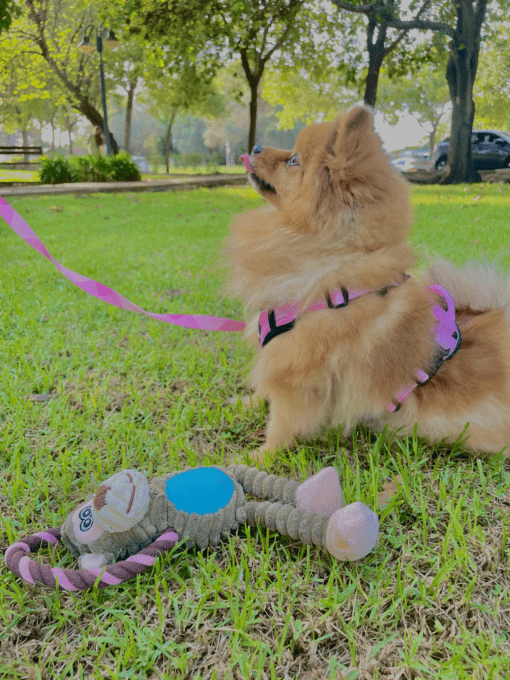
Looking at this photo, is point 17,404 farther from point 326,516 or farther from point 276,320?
point 326,516

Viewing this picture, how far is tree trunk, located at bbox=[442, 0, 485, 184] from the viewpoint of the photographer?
510 inches

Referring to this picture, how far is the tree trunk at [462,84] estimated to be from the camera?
12945 millimetres

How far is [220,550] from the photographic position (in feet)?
4.73

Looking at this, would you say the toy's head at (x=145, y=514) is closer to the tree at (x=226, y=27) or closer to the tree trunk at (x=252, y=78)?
the tree at (x=226, y=27)

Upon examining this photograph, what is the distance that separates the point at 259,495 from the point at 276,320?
69 cm

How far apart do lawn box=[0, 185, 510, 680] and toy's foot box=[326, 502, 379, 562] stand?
72mm

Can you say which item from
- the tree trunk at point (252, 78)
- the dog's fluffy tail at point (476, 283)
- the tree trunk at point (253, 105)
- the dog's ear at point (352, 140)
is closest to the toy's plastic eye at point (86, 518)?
the dog's ear at point (352, 140)

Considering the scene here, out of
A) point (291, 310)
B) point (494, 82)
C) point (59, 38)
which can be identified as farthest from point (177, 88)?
point (291, 310)

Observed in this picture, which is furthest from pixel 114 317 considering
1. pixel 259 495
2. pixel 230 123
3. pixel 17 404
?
pixel 230 123

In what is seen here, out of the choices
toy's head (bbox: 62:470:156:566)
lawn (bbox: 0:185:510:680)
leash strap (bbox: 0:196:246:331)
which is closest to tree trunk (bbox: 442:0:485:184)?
lawn (bbox: 0:185:510:680)

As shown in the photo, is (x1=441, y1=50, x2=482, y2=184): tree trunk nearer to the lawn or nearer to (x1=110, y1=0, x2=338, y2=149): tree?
(x1=110, y1=0, x2=338, y2=149): tree

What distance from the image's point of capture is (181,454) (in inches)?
77.5

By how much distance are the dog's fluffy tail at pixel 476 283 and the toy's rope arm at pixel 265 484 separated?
4.13 feet

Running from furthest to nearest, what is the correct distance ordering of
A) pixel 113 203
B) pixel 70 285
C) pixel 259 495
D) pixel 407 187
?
Answer: pixel 113 203, pixel 70 285, pixel 407 187, pixel 259 495
